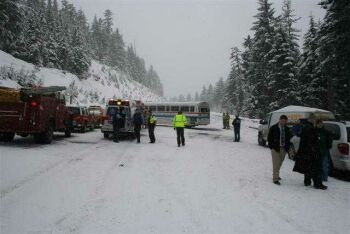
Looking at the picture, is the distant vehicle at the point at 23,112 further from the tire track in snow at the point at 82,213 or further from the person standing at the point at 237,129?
the person standing at the point at 237,129

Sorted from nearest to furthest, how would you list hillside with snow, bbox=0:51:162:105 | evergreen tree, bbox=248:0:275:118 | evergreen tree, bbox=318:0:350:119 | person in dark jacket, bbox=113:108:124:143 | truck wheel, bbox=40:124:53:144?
truck wheel, bbox=40:124:53:144 < person in dark jacket, bbox=113:108:124:143 < evergreen tree, bbox=318:0:350:119 < hillside with snow, bbox=0:51:162:105 < evergreen tree, bbox=248:0:275:118

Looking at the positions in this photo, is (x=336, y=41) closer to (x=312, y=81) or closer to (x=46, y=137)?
(x=312, y=81)

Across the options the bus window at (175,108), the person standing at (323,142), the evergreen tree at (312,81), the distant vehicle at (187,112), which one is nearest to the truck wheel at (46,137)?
the person standing at (323,142)

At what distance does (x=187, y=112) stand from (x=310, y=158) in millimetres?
26557

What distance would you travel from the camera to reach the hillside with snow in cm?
3830

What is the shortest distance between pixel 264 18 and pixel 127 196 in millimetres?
43386

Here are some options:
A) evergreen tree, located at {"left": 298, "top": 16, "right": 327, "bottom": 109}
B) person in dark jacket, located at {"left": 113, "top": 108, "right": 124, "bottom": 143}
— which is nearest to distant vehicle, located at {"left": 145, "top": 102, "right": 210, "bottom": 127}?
evergreen tree, located at {"left": 298, "top": 16, "right": 327, "bottom": 109}

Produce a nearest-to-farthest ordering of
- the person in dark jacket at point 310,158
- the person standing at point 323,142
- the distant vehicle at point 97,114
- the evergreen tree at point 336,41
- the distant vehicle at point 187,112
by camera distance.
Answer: the person in dark jacket at point 310,158 < the person standing at point 323,142 < the evergreen tree at point 336,41 < the distant vehicle at point 97,114 < the distant vehicle at point 187,112

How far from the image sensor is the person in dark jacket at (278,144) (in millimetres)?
9750

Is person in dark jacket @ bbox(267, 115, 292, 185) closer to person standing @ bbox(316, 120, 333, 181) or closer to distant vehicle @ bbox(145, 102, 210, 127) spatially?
A: person standing @ bbox(316, 120, 333, 181)

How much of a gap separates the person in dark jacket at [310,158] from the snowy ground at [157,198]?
0.35 meters

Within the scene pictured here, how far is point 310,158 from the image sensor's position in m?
9.45

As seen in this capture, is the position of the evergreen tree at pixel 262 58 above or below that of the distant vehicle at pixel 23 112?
above

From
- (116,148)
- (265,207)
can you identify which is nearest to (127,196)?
(265,207)
